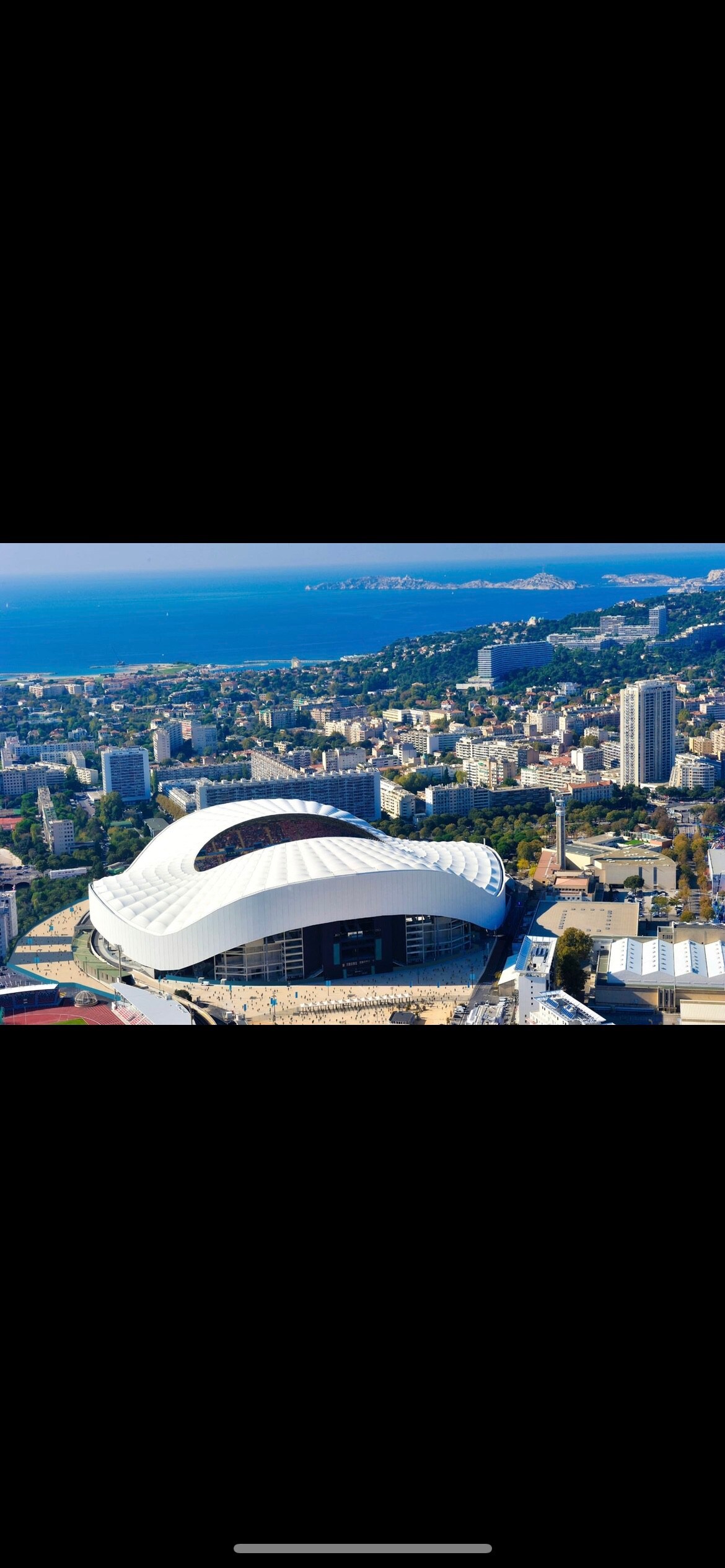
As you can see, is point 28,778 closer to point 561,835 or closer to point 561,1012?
point 561,835

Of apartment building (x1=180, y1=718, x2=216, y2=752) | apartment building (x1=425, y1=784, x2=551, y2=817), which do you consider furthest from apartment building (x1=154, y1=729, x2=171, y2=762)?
apartment building (x1=425, y1=784, x2=551, y2=817)

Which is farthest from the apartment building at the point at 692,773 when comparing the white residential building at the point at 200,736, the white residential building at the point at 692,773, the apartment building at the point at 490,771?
the white residential building at the point at 200,736

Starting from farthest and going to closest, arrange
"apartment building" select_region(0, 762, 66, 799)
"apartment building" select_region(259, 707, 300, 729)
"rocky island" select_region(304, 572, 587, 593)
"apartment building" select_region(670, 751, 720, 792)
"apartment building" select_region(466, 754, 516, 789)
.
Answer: "apartment building" select_region(259, 707, 300, 729) < "apartment building" select_region(466, 754, 516, 789) < "apartment building" select_region(670, 751, 720, 792) < "apartment building" select_region(0, 762, 66, 799) < "rocky island" select_region(304, 572, 587, 593)

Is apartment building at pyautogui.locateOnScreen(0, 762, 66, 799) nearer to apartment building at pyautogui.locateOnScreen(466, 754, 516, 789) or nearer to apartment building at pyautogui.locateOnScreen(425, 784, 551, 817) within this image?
apartment building at pyautogui.locateOnScreen(425, 784, 551, 817)

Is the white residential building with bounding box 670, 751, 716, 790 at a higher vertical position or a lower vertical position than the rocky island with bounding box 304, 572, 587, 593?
lower
